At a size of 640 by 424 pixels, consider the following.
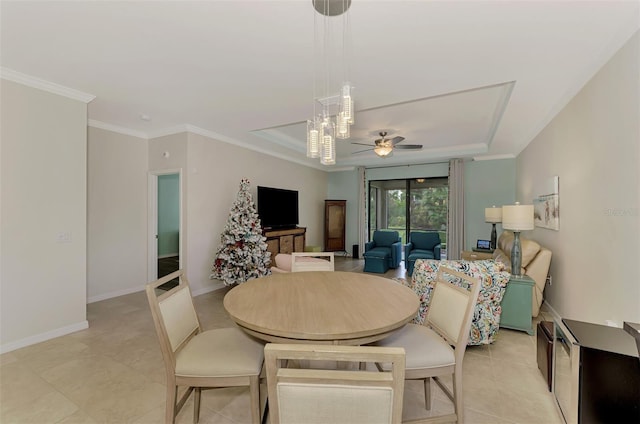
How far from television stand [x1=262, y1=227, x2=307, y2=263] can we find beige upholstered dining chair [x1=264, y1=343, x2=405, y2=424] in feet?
14.1

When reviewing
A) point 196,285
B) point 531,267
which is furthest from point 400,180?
point 196,285

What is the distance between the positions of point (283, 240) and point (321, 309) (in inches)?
158

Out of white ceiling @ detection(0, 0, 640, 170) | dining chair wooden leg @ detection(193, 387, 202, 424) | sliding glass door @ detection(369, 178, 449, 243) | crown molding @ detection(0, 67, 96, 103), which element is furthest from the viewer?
sliding glass door @ detection(369, 178, 449, 243)

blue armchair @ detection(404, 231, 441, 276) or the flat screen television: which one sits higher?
the flat screen television

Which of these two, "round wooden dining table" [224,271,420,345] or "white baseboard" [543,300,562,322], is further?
"white baseboard" [543,300,562,322]

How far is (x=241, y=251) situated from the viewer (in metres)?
4.18

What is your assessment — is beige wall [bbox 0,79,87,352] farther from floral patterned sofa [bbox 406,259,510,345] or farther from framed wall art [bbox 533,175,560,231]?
framed wall art [bbox 533,175,560,231]

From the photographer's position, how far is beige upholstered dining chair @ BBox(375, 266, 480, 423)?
1554 mm

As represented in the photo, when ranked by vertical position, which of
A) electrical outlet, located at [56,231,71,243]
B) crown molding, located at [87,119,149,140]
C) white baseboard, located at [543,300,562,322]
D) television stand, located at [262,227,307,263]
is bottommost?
white baseboard, located at [543,300,562,322]

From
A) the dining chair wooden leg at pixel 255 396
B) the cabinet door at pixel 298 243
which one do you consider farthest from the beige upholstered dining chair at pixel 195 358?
the cabinet door at pixel 298 243

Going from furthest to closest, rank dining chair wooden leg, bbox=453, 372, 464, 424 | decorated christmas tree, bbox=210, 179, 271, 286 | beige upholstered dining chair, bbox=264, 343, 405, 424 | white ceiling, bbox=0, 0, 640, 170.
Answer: decorated christmas tree, bbox=210, 179, 271, 286, white ceiling, bbox=0, 0, 640, 170, dining chair wooden leg, bbox=453, 372, 464, 424, beige upholstered dining chair, bbox=264, 343, 405, 424

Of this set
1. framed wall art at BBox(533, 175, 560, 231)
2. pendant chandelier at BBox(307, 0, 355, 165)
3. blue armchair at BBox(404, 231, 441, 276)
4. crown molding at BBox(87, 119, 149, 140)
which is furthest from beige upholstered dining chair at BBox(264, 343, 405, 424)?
blue armchair at BBox(404, 231, 441, 276)

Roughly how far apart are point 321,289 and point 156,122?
376 centimetres

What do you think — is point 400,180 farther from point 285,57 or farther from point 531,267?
point 285,57
